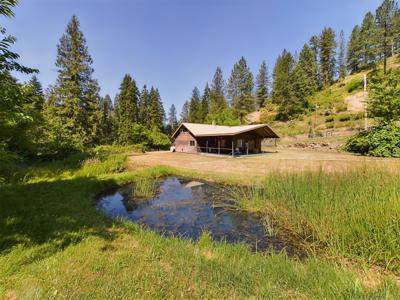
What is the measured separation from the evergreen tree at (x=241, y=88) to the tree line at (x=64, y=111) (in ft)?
69.9

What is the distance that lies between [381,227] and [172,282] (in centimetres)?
376

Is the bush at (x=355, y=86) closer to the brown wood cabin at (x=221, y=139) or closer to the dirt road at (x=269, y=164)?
the brown wood cabin at (x=221, y=139)

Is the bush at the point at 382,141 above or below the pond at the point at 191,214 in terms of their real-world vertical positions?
above

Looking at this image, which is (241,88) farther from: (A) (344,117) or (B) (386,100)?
(B) (386,100)

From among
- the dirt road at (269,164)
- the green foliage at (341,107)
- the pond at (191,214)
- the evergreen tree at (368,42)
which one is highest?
the evergreen tree at (368,42)

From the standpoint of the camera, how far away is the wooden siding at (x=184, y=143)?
29073mm

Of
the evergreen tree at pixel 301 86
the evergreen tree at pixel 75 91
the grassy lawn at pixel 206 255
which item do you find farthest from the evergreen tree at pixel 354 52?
the grassy lawn at pixel 206 255

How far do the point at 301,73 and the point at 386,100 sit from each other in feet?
110

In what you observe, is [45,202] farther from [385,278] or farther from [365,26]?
[365,26]

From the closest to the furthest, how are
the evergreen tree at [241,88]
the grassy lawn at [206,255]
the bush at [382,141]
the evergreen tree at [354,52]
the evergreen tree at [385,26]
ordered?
1. the grassy lawn at [206,255]
2. the bush at [382,141]
3. the evergreen tree at [385,26]
4. the evergreen tree at [241,88]
5. the evergreen tree at [354,52]

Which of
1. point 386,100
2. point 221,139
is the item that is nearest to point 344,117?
point 386,100

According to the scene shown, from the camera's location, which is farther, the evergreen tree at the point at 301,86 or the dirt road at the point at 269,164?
the evergreen tree at the point at 301,86

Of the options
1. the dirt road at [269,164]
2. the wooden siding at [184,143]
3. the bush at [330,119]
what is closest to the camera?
the dirt road at [269,164]

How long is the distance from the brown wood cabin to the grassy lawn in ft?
59.0
